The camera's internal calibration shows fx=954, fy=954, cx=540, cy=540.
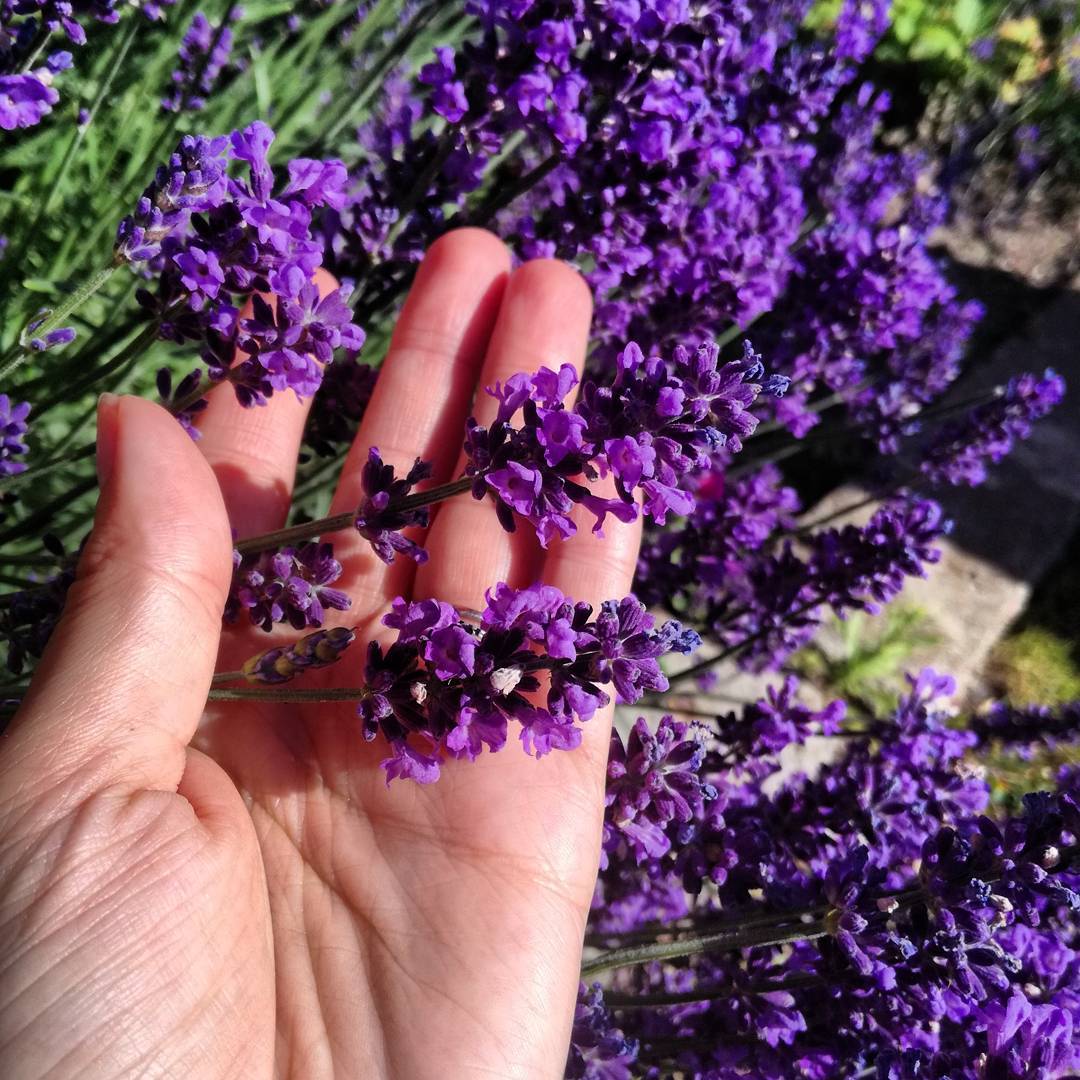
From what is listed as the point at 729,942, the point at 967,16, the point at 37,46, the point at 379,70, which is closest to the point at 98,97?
the point at 37,46

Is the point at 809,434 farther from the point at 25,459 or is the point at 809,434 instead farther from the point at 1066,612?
the point at 1066,612

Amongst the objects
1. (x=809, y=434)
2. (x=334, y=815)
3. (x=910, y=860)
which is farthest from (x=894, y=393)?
(x=334, y=815)

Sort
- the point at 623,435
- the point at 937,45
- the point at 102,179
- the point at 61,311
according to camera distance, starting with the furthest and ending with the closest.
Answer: the point at 937,45, the point at 102,179, the point at 61,311, the point at 623,435

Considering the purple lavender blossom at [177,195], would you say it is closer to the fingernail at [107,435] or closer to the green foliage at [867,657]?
the fingernail at [107,435]

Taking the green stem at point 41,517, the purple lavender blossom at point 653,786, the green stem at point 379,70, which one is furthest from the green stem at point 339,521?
the green stem at point 379,70

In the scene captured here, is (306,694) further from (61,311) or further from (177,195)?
(177,195)

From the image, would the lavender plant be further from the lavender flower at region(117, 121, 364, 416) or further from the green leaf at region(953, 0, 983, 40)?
the green leaf at region(953, 0, 983, 40)
